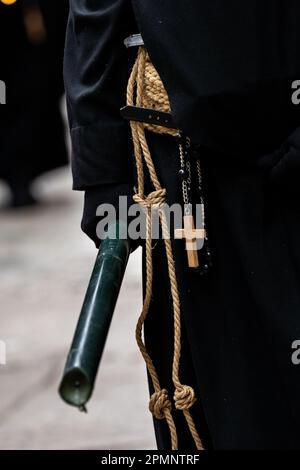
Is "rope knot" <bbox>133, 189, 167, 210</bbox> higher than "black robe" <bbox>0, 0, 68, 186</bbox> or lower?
lower

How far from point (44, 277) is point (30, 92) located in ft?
7.08

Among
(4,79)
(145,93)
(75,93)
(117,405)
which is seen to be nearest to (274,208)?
(145,93)

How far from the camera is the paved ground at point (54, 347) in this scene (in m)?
3.76

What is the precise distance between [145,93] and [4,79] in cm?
540

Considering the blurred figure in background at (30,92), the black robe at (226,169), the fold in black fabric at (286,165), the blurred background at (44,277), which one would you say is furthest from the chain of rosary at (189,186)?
the blurred figure in background at (30,92)

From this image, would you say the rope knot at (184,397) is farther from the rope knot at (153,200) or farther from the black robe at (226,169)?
the rope knot at (153,200)

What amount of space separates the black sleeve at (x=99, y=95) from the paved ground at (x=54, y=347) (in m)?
1.55

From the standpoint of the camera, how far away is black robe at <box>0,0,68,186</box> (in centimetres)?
730

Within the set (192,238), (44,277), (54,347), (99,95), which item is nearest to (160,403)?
(192,238)

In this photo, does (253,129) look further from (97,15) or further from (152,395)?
(152,395)

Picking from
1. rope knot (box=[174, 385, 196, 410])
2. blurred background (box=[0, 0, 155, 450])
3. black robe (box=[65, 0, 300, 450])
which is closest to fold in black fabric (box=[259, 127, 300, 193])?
black robe (box=[65, 0, 300, 450])

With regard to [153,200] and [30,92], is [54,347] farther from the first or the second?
[30,92]

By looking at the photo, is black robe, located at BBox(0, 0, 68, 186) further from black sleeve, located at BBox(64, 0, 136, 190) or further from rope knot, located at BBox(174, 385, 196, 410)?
rope knot, located at BBox(174, 385, 196, 410)

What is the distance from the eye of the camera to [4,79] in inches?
293
